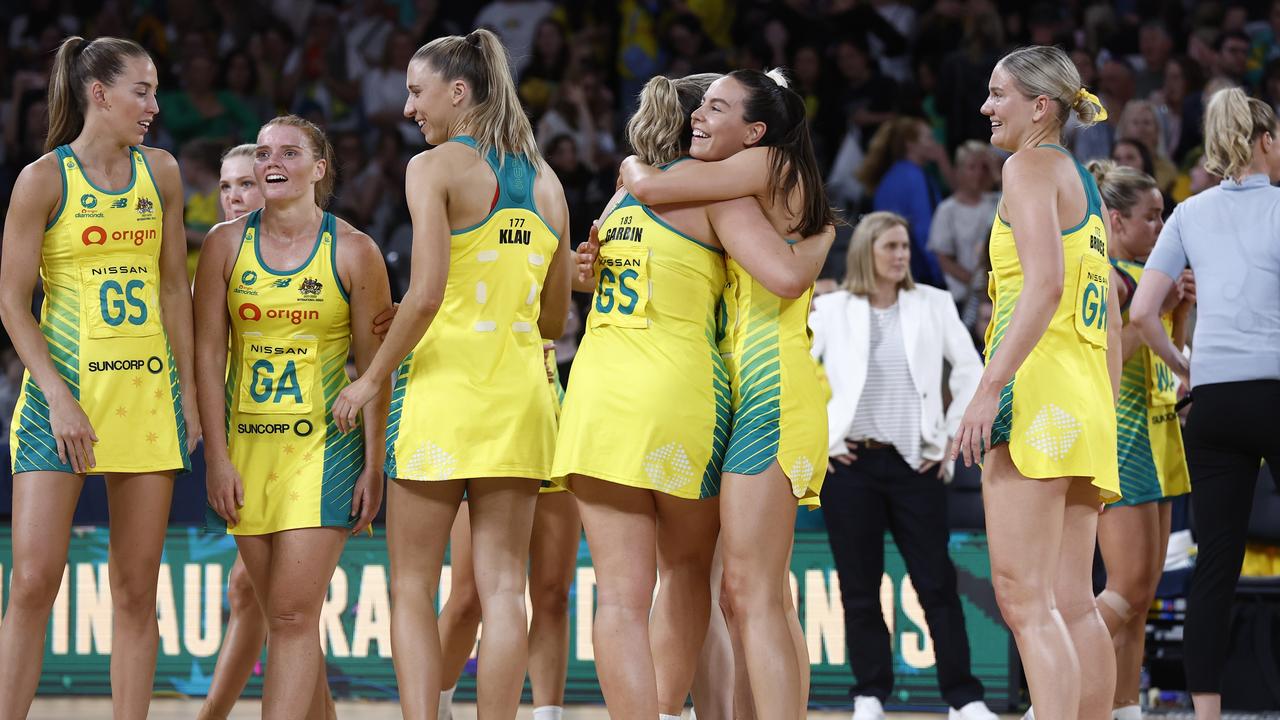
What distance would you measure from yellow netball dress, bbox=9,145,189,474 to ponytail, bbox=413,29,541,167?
934mm

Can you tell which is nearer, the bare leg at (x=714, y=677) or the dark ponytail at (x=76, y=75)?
the dark ponytail at (x=76, y=75)

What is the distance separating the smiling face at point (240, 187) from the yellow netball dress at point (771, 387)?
1.86m

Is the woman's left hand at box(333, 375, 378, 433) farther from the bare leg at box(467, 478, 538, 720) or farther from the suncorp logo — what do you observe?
the bare leg at box(467, 478, 538, 720)

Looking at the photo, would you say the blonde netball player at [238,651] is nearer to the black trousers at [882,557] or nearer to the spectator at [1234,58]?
the black trousers at [882,557]

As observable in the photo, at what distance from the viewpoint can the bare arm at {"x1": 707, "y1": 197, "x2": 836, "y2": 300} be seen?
3.72 metres

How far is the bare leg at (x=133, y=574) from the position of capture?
3986 millimetres

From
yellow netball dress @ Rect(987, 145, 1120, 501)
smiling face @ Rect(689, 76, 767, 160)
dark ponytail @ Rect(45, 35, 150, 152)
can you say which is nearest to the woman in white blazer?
yellow netball dress @ Rect(987, 145, 1120, 501)

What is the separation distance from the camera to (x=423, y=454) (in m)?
3.93

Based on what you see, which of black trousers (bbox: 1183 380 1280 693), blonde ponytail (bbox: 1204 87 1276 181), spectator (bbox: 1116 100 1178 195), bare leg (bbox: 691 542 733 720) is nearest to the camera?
Result: bare leg (bbox: 691 542 733 720)

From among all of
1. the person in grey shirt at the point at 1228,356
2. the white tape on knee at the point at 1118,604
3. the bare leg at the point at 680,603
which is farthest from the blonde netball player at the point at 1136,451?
the bare leg at the point at 680,603

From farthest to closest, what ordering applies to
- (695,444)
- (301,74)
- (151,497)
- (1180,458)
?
1. (301,74)
2. (1180,458)
3. (151,497)
4. (695,444)

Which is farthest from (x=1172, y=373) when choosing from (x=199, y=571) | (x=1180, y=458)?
(x=199, y=571)

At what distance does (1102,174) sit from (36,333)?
12.2ft

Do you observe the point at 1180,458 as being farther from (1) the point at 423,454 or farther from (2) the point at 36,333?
(2) the point at 36,333
